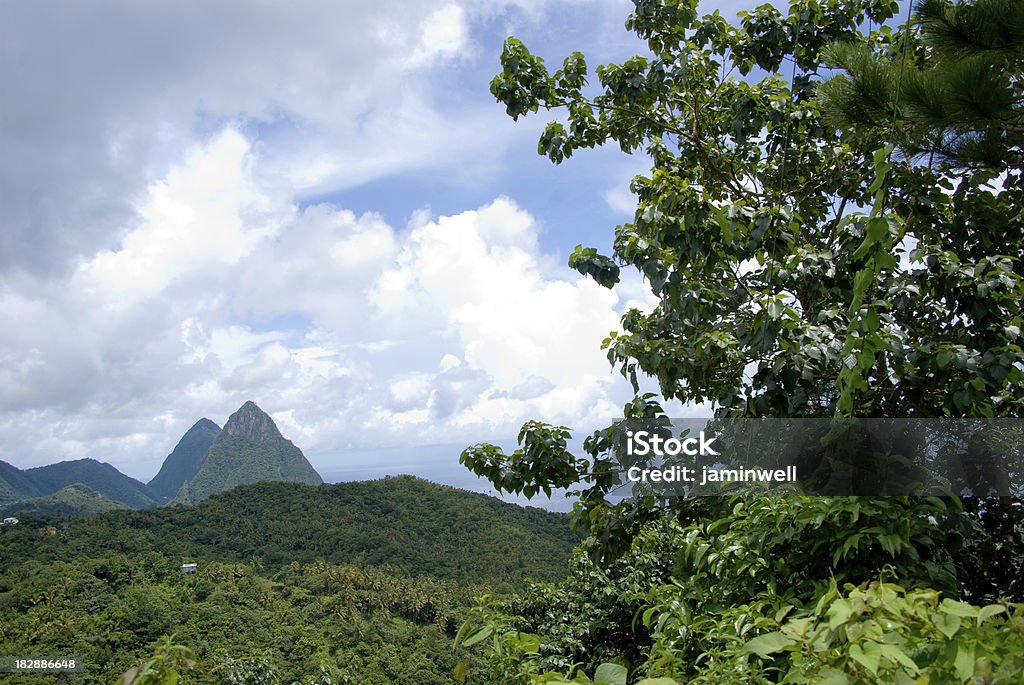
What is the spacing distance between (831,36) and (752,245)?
2248 mm

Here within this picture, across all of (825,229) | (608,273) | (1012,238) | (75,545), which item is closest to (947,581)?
(608,273)

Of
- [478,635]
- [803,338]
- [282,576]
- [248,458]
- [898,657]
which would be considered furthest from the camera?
[248,458]

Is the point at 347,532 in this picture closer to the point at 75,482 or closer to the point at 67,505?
the point at 67,505

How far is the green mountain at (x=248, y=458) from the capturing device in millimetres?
96562

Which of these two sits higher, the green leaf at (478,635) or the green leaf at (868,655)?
the green leaf at (868,655)

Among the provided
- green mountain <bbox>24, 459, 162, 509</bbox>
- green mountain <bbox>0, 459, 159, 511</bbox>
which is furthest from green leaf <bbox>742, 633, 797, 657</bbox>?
green mountain <bbox>24, 459, 162, 509</bbox>

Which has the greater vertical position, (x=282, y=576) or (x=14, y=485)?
(x=14, y=485)

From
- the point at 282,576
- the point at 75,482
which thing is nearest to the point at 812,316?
the point at 282,576

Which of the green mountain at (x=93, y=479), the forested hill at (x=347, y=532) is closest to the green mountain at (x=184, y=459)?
the green mountain at (x=93, y=479)

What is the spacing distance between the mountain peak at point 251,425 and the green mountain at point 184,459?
84.9 feet

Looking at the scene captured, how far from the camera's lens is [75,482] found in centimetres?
10231

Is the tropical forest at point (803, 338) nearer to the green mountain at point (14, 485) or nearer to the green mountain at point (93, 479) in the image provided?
the green mountain at point (14, 485)

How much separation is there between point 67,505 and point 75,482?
40.0m

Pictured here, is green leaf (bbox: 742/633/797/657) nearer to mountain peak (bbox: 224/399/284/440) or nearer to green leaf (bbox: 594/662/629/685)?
green leaf (bbox: 594/662/629/685)
